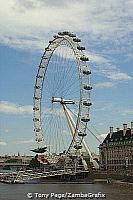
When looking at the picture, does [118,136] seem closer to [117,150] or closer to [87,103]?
[117,150]

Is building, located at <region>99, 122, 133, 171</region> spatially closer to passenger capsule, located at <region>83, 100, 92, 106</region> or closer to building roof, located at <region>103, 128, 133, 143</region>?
building roof, located at <region>103, 128, 133, 143</region>

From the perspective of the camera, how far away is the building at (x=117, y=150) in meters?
50.1

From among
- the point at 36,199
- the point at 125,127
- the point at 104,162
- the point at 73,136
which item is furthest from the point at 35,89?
the point at 36,199

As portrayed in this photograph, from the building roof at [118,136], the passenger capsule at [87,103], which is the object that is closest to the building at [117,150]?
the building roof at [118,136]

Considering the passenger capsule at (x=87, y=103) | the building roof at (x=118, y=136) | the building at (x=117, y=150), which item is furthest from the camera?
the building roof at (x=118, y=136)

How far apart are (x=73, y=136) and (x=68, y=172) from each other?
4544 millimetres

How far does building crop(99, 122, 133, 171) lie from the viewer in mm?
50094

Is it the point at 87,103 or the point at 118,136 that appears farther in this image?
the point at 118,136

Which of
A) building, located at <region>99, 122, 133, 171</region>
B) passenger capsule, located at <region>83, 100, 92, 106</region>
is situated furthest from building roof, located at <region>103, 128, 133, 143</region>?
passenger capsule, located at <region>83, 100, 92, 106</region>

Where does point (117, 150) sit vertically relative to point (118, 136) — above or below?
below

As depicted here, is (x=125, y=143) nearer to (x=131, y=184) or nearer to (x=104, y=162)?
(x=104, y=162)

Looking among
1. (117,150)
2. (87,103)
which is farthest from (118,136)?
(87,103)

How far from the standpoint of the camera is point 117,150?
53.0 m

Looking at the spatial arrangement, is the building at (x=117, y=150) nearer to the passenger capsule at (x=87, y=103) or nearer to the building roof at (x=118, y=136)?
the building roof at (x=118, y=136)
